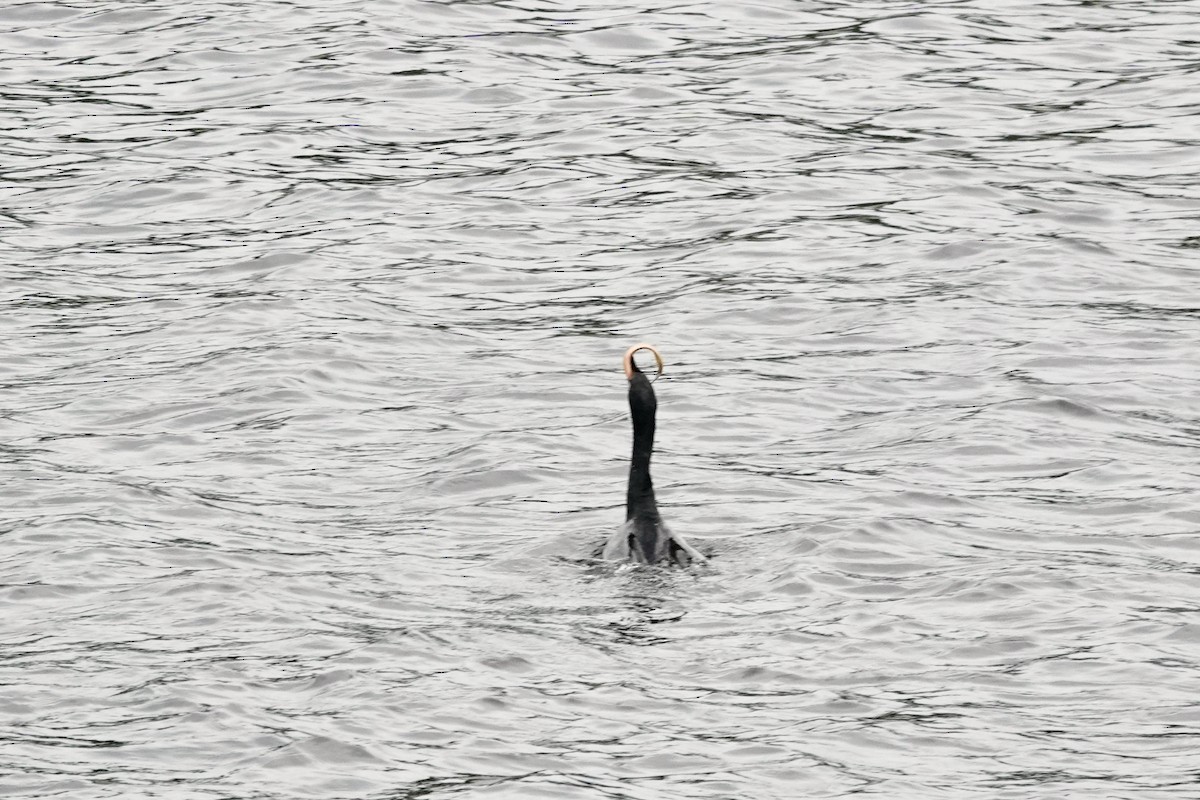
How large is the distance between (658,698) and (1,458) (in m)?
5.94

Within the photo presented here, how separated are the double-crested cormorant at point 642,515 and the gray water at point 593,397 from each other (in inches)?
5.7

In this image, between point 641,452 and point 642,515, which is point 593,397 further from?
point 642,515

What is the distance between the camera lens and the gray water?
10711 millimetres

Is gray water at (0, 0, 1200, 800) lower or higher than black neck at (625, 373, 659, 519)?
lower

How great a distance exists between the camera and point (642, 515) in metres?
13.2

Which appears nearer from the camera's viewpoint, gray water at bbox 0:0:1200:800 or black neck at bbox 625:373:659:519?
gray water at bbox 0:0:1200:800

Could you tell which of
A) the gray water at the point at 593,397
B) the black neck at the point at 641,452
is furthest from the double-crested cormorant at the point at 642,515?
the gray water at the point at 593,397

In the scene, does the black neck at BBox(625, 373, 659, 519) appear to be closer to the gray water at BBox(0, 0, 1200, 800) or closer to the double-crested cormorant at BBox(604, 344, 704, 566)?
the double-crested cormorant at BBox(604, 344, 704, 566)

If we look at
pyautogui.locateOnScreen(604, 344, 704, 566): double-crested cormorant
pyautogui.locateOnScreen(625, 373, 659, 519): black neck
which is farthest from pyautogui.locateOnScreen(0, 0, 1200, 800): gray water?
pyautogui.locateOnScreen(625, 373, 659, 519): black neck

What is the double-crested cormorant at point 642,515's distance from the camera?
1309cm

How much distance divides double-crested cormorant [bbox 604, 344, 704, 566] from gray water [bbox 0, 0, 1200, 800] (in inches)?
5.7

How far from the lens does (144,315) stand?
18.4m

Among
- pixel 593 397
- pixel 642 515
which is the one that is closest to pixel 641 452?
pixel 642 515

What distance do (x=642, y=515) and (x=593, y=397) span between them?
364 centimetres
